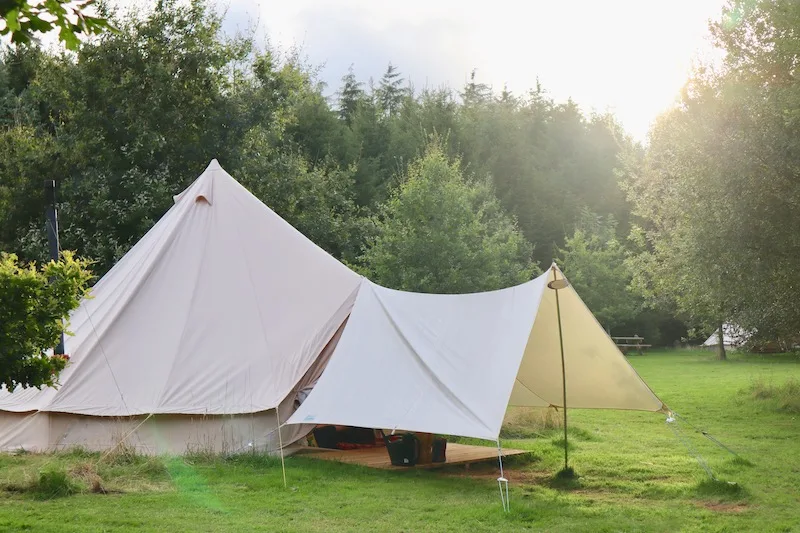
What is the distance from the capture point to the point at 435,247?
19.4 metres

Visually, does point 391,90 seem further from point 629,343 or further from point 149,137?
point 149,137

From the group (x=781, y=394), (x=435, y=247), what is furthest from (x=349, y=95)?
(x=781, y=394)

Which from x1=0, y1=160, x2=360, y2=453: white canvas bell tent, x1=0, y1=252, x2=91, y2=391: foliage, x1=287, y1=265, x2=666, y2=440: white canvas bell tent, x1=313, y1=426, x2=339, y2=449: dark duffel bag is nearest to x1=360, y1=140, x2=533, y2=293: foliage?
x1=0, y1=160, x2=360, y2=453: white canvas bell tent

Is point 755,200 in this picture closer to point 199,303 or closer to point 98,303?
point 199,303

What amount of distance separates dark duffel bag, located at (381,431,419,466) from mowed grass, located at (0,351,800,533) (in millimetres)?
232

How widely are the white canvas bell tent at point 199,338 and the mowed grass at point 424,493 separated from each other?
0.58 metres

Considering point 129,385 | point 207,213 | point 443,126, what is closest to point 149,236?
point 207,213

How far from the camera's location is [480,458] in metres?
9.62

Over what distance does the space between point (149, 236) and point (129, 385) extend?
2.51 meters

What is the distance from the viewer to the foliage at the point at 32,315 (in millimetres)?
6453

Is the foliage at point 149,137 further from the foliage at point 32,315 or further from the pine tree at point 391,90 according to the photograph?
the pine tree at point 391,90

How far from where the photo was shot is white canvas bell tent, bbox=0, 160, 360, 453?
999 cm

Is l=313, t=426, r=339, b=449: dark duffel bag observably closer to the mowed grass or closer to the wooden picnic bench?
the mowed grass

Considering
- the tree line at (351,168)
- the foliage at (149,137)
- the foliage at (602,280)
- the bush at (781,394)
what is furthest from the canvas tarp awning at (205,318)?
the foliage at (602,280)
